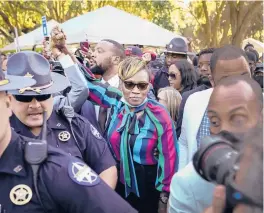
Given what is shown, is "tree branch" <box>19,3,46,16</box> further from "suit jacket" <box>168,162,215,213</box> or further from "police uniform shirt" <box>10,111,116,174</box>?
"suit jacket" <box>168,162,215,213</box>

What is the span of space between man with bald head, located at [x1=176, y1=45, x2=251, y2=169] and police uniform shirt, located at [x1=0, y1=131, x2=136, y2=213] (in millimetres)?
1226

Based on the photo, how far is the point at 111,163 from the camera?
2850 mm

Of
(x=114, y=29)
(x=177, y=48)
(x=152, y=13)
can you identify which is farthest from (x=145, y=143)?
(x=152, y=13)

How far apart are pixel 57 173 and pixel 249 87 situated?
103 cm

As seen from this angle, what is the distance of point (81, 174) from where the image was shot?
5.84 feet

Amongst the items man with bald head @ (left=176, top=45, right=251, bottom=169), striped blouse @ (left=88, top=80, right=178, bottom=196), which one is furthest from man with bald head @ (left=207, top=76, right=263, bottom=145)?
striped blouse @ (left=88, top=80, right=178, bottom=196)

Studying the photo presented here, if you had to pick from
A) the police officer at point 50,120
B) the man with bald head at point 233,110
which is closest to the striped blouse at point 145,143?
the police officer at point 50,120

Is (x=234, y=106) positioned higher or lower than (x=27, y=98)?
higher

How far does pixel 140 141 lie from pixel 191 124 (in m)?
0.46

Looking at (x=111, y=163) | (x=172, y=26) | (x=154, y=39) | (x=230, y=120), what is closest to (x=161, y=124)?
(x=111, y=163)

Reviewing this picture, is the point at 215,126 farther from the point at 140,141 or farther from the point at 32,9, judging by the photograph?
the point at 32,9

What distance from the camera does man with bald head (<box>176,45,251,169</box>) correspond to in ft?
9.63

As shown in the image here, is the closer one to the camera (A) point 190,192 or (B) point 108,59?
(A) point 190,192

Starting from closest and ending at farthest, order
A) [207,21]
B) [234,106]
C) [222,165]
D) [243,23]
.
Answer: [222,165] < [234,106] < [243,23] < [207,21]
